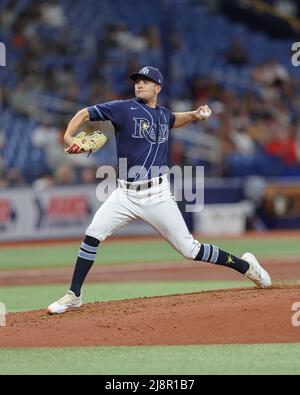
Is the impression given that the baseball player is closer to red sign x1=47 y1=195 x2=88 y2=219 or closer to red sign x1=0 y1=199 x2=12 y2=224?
red sign x1=0 y1=199 x2=12 y2=224

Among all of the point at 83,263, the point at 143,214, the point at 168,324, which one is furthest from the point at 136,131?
the point at 168,324

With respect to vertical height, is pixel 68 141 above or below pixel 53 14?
below

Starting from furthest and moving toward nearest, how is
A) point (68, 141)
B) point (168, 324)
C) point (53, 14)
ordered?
point (53, 14), point (68, 141), point (168, 324)

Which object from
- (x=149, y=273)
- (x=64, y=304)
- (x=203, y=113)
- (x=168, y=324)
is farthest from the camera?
(x=149, y=273)

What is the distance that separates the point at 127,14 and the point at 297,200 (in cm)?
710

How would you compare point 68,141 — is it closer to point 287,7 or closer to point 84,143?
point 84,143

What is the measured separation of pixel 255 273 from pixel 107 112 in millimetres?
2202

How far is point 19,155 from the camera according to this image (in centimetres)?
2109

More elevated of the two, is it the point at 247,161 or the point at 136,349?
the point at 247,161

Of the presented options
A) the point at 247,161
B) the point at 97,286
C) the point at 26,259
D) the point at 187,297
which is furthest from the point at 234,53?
the point at 187,297

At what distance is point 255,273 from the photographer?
30.0ft

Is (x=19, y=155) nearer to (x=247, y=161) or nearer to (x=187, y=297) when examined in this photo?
(x=247, y=161)

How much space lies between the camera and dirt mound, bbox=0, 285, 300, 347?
24.7 ft

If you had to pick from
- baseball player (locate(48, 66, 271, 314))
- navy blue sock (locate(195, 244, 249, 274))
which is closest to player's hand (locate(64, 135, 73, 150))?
baseball player (locate(48, 66, 271, 314))
